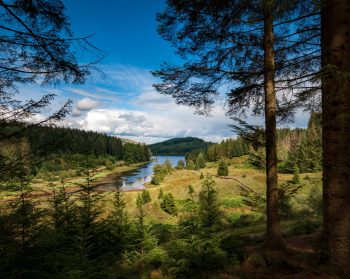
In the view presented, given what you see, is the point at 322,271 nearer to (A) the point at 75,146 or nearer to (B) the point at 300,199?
(A) the point at 75,146

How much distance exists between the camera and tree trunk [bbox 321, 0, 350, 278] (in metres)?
3.86

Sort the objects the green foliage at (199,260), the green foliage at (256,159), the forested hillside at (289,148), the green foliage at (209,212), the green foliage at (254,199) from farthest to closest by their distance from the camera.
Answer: the green foliage at (254,199) → the forested hillside at (289,148) → the green foliage at (256,159) → the green foliage at (209,212) → the green foliage at (199,260)

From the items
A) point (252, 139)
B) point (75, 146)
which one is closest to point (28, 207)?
point (75, 146)

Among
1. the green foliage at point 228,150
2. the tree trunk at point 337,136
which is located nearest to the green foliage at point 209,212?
the tree trunk at point 337,136

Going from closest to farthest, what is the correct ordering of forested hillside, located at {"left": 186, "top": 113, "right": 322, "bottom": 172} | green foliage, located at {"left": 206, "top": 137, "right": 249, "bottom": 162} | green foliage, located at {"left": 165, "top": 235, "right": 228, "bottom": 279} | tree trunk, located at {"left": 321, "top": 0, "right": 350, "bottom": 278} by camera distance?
tree trunk, located at {"left": 321, "top": 0, "right": 350, "bottom": 278}, green foliage, located at {"left": 165, "top": 235, "right": 228, "bottom": 279}, forested hillside, located at {"left": 186, "top": 113, "right": 322, "bottom": 172}, green foliage, located at {"left": 206, "top": 137, "right": 249, "bottom": 162}

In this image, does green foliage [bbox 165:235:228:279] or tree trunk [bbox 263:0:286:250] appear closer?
green foliage [bbox 165:235:228:279]

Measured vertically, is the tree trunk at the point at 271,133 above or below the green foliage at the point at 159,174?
above

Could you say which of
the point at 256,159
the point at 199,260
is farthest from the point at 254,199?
the point at 199,260

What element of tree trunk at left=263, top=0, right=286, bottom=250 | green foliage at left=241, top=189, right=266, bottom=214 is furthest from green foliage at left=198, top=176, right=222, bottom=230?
green foliage at left=241, top=189, right=266, bottom=214

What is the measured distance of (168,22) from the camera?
663 cm

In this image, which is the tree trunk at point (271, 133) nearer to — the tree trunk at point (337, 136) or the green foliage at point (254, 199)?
the green foliage at point (254, 199)

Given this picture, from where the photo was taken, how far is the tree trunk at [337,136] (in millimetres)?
3857

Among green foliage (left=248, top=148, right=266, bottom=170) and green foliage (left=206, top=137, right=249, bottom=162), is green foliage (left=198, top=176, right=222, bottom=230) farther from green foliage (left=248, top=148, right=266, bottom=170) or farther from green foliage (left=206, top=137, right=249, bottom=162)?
green foliage (left=206, top=137, right=249, bottom=162)

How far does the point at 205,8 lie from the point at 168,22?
1.11 metres
